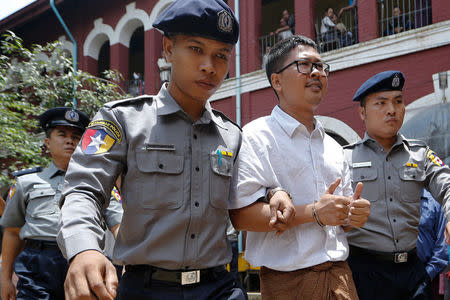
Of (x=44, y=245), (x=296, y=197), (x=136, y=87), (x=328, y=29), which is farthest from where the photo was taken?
(x=136, y=87)

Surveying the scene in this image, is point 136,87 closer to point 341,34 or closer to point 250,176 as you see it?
point 341,34

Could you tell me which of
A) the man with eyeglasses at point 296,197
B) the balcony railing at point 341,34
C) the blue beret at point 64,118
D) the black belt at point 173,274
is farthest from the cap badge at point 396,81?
the balcony railing at point 341,34

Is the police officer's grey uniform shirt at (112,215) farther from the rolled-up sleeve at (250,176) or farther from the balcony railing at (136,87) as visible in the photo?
the balcony railing at (136,87)

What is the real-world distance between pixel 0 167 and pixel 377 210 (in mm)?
6866

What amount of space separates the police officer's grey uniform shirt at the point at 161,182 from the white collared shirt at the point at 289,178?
173mm

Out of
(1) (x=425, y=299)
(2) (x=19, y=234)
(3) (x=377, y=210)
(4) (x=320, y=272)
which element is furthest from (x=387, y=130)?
(2) (x=19, y=234)

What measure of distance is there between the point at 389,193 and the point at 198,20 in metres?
1.98

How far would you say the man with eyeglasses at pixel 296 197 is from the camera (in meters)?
2.03

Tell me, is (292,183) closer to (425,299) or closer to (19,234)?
(425,299)

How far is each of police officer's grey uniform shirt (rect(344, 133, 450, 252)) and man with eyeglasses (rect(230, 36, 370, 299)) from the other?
790 mm

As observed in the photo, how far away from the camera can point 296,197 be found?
7.27 ft

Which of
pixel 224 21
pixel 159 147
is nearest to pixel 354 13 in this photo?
pixel 224 21

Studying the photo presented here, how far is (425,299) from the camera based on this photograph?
298 centimetres

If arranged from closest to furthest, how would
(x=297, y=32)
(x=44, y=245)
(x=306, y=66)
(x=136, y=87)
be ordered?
(x=306, y=66)
(x=44, y=245)
(x=297, y=32)
(x=136, y=87)
